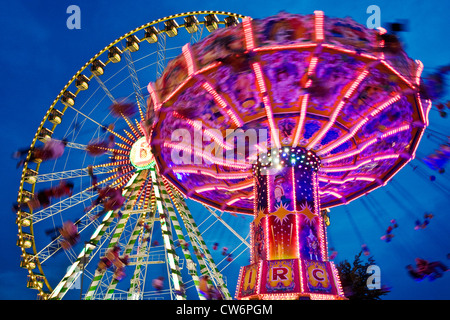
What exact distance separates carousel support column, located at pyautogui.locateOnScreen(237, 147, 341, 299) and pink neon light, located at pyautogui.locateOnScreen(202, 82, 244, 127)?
1330mm

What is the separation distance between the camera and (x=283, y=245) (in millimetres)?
11594

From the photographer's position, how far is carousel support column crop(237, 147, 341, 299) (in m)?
10.8

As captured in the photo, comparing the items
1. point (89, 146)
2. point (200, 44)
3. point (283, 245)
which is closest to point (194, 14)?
point (89, 146)

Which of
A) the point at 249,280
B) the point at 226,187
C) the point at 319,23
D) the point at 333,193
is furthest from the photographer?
the point at 333,193

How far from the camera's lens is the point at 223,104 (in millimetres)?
12664

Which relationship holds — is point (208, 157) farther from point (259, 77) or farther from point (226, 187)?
point (259, 77)

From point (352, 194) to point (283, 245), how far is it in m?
5.66

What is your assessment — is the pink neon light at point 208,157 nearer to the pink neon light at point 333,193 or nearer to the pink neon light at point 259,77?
the pink neon light at point 259,77

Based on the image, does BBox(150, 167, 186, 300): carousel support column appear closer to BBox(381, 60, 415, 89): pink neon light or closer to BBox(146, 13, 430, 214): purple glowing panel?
BBox(146, 13, 430, 214): purple glowing panel

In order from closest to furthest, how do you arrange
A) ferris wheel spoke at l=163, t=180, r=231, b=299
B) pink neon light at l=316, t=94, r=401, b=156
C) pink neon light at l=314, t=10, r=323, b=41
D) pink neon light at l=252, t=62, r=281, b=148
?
pink neon light at l=314, t=10, r=323, b=41
pink neon light at l=252, t=62, r=281, b=148
pink neon light at l=316, t=94, r=401, b=156
ferris wheel spoke at l=163, t=180, r=231, b=299

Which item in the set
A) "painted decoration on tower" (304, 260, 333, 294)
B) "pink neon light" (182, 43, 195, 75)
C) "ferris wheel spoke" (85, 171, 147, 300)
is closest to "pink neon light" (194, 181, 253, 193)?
"ferris wheel spoke" (85, 171, 147, 300)

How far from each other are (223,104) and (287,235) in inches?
167

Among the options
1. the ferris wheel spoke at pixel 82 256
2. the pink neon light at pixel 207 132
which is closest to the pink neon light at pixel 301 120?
the pink neon light at pixel 207 132

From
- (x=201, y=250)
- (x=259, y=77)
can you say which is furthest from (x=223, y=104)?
(x=201, y=250)
